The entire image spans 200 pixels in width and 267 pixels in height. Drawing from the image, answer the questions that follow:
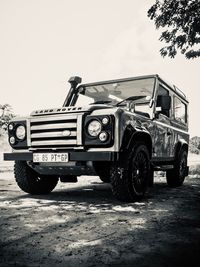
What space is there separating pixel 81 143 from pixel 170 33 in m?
7.85

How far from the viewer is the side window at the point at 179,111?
661 centimetres

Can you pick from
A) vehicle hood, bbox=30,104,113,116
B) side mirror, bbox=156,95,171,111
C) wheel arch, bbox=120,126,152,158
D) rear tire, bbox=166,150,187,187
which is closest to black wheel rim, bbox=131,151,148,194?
wheel arch, bbox=120,126,152,158

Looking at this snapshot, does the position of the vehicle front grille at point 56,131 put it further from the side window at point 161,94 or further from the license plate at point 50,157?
the side window at point 161,94

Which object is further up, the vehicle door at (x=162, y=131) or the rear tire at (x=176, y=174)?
the vehicle door at (x=162, y=131)

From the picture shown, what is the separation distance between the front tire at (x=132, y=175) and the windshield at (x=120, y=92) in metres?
1.02

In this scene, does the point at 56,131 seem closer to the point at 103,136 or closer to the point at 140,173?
the point at 103,136

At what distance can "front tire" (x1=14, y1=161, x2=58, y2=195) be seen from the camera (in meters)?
4.89

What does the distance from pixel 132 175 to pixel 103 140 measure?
0.62m

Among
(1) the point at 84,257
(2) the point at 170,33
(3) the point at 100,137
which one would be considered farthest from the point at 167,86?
(2) the point at 170,33

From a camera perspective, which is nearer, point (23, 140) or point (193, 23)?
point (23, 140)

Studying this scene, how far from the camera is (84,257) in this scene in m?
2.13

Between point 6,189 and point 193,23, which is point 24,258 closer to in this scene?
point 6,189

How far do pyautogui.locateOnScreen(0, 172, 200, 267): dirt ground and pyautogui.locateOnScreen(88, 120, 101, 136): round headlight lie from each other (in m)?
0.92

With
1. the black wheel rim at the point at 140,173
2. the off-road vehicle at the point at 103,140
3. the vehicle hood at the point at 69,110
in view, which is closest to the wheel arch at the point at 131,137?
the off-road vehicle at the point at 103,140
